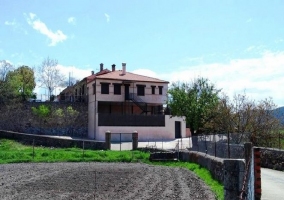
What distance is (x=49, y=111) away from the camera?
5659 cm

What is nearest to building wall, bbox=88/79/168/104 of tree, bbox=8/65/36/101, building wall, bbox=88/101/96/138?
building wall, bbox=88/101/96/138

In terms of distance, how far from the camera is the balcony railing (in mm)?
52906

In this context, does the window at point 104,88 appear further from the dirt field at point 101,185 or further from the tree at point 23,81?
the dirt field at point 101,185

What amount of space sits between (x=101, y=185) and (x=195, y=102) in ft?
102

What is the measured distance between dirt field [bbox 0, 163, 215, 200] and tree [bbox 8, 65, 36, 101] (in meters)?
37.0

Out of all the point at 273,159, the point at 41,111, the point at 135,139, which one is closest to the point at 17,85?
the point at 41,111

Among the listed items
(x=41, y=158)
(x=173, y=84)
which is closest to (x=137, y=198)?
(x=41, y=158)

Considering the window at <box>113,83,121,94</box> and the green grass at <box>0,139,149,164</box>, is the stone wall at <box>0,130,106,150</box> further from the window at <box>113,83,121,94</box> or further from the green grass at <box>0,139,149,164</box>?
the window at <box>113,83,121,94</box>

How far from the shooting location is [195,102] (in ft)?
159

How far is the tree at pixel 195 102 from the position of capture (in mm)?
46844

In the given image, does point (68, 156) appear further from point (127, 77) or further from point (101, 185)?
point (127, 77)

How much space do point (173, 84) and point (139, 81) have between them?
23.5 ft

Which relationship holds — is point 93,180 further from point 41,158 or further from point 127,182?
point 41,158

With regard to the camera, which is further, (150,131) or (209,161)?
(150,131)
